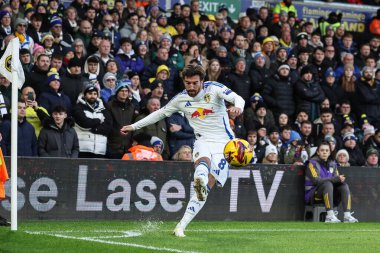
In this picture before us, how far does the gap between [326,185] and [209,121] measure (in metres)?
5.12

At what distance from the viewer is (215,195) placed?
55.3 feet

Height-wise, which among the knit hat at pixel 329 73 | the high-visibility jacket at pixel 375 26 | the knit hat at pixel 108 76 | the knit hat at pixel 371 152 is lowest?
the knit hat at pixel 371 152

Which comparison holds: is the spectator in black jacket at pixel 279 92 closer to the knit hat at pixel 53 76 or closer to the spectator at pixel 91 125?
the spectator at pixel 91 125

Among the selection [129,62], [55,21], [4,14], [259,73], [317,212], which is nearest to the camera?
[317,212]

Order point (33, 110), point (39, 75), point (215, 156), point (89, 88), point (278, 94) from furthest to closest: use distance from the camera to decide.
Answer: point (278, 94)
point (39, 75)
point (89, 88)
point (33, 110)
point (215, 156)

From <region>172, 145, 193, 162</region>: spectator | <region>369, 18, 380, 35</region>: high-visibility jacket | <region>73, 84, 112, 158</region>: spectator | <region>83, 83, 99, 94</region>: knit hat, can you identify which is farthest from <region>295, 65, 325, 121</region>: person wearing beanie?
<region>369, 18, 380, 35</region>: high-visibility jacket

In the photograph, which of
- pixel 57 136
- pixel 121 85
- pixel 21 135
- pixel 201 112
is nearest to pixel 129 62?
pixel 121 85

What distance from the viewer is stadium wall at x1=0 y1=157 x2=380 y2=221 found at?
596 inches

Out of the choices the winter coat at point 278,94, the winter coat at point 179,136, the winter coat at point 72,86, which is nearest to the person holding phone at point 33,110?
the winter coat at point 72,86

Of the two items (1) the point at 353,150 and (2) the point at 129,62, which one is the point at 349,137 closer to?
(1) the point at 353,150

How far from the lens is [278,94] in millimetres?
21047

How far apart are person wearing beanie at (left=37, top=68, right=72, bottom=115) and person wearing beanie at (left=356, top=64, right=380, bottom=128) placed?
8.29 m

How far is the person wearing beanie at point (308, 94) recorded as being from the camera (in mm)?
21391

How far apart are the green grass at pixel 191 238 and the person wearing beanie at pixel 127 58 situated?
16.7ft
